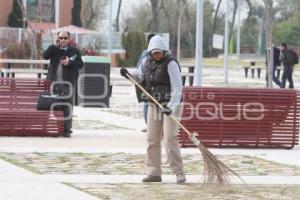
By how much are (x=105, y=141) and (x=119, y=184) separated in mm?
5296

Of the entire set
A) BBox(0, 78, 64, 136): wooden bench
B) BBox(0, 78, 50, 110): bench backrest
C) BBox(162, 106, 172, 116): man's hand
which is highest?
BBox(162, 106, 172, 116): man's hand

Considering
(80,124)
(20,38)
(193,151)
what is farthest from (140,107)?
(20,38)

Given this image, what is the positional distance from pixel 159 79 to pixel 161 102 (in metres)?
0.28

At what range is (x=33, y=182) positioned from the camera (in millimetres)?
11352

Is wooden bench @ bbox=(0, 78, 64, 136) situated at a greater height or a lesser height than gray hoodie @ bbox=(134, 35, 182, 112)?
lesser

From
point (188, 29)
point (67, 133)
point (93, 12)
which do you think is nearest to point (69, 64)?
point (67, 133)

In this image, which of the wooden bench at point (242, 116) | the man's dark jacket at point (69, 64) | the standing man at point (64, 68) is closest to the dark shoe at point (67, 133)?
the standing man at point (64, 68)

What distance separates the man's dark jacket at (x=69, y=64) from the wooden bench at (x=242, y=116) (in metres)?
2.31

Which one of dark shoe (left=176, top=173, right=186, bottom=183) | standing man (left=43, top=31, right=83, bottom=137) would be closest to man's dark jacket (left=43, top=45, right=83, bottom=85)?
standing man (left=43, top=31, right=83, bottom=137)

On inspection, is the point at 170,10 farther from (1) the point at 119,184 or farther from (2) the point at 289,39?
(1) the point at 119,184

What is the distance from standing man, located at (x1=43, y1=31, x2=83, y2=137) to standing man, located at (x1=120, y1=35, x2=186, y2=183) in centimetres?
514

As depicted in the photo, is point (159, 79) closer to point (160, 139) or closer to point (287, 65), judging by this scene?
point (160, 139)

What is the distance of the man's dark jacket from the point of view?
16859 mm

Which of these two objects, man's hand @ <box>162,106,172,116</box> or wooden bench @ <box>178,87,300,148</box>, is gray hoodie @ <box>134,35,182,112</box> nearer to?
man's hand @ <box>162,106,172,116</box>
